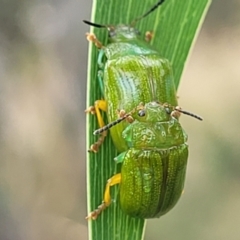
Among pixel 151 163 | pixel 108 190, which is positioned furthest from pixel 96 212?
pixel 151 163

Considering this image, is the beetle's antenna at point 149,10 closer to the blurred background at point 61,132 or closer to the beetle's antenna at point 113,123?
the beetle's antenna at point 113,123

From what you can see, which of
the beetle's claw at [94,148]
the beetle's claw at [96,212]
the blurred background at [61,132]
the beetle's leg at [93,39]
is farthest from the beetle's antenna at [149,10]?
the blurred background at [61,132]

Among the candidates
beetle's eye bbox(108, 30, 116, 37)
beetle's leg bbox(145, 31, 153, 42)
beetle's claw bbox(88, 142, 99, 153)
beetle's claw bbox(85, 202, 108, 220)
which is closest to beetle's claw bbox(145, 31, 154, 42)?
beetle's leg bbox(145, 31, 153, 42)

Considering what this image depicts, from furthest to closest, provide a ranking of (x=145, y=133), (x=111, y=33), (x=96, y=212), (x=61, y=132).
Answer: (x=61, y=132) < (x=111, y=33) < (x=145, y=133) < (x=96, y=212)

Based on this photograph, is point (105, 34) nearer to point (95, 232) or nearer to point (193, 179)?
point (95, 232)

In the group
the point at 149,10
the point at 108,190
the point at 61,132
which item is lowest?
the point at 61,132

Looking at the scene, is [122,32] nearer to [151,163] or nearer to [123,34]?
[123,34]
